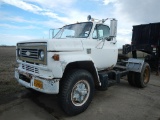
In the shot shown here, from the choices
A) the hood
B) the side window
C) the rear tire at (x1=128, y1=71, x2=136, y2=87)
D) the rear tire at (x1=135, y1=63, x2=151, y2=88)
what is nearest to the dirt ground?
the rear tire at (x1=135, y1=63, x2=151, y2=88)

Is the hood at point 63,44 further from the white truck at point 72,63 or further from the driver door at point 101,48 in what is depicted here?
the driver door at point 101,48

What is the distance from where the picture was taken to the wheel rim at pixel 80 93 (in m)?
4.45

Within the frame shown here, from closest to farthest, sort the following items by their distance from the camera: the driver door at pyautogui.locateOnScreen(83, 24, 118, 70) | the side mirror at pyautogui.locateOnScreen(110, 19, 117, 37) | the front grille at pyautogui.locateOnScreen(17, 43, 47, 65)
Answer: the front grille at pyautogui.locateOnScreen(17, 43, 47, 65)
the side mirror at pyautogui.locateOnScreen(110, 19, 117, 37)
the driver door at pyautogui.locateOnScreen(83, 24, 118, 70)

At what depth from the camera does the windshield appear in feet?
17.3

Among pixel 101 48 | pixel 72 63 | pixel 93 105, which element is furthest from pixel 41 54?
pixel 93 105

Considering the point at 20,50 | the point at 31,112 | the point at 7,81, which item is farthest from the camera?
the point at 7,81

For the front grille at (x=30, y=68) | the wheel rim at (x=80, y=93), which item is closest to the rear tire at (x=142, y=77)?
the wheel rim at (x=80, y=93)

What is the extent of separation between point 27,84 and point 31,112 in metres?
0.68

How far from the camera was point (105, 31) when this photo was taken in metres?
5.74

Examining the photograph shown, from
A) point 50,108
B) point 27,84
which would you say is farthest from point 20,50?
point 50,108

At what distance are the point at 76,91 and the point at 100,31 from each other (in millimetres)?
2009

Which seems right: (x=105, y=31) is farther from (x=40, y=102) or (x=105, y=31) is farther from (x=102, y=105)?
(x=40, y=102)

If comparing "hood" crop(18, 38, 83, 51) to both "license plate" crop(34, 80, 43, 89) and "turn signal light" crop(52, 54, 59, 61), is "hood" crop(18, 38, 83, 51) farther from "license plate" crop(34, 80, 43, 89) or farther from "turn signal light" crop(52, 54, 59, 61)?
"license plate" crop(34, 80, 43, 89)

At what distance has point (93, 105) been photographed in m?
5.12
